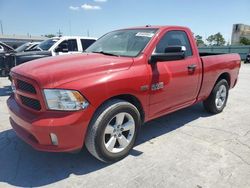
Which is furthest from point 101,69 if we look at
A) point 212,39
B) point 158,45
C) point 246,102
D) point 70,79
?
point 212,39

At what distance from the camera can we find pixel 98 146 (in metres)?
3.17

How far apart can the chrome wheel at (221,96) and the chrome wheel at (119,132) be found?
279 centimetres

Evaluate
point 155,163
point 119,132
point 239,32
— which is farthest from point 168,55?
point 239,32

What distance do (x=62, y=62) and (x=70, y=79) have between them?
0.57 metres

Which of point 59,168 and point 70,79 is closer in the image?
point 70,79

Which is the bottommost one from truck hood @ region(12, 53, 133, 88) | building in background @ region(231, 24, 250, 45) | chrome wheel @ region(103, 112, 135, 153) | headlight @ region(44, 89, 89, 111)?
chrome wheel @ region(103, 112, 135, 153)

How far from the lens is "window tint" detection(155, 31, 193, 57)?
4008 mm

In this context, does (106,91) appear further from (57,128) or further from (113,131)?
(57,128)

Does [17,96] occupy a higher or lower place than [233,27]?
lower

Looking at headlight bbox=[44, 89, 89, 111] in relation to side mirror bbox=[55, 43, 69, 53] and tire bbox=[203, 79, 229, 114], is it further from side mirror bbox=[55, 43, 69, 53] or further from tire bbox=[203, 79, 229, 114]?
side mirror bbox=[55, 43, 69, 53]

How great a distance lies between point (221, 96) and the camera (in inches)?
228

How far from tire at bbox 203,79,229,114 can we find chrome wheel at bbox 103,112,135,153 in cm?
259

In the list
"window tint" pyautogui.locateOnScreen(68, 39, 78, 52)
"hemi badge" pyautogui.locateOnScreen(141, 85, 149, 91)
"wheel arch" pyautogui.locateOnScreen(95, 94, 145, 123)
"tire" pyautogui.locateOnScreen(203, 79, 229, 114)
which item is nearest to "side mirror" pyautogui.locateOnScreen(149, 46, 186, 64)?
"hemi badge" pyautogui.locateOnScreen(141, 85, 149, 91)

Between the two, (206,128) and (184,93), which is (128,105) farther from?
(206,128)
